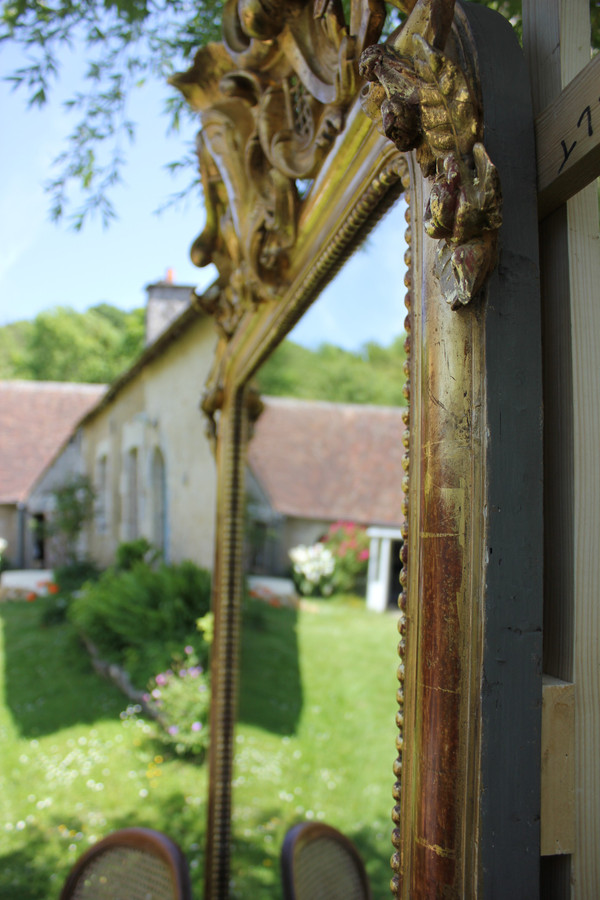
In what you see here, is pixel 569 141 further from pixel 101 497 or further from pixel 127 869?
pixel 101 497

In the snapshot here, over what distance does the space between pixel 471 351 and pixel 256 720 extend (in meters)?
6.19

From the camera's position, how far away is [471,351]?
0.89 m

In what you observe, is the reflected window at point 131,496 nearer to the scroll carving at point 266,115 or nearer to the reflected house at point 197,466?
the reflected house at point 197,466

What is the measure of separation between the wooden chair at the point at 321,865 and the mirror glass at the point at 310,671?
1.64m

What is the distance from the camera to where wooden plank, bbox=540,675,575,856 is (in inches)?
34.5

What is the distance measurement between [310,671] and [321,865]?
6.11 meters

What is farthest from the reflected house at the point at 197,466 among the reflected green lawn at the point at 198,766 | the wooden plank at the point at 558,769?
the wooden plank at the point at 558,769

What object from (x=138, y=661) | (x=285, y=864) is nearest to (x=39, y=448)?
(x=138, y=661)

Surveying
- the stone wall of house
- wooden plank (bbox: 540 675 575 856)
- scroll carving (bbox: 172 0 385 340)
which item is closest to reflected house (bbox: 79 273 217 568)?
the stone wall of house

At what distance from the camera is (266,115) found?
1771 mm

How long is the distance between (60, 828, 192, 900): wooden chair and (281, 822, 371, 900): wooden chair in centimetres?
32

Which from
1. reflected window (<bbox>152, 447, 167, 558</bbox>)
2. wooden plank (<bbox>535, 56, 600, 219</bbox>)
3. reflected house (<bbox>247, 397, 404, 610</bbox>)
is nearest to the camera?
wooden plank (<bbox>535, 56, 600, 219</bbox>)

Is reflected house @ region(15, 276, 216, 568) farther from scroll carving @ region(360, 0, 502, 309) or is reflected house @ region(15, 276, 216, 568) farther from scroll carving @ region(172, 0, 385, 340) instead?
scroll carving @ region(360, 0, 502, 309)

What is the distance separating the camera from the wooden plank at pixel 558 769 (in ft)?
2.87
